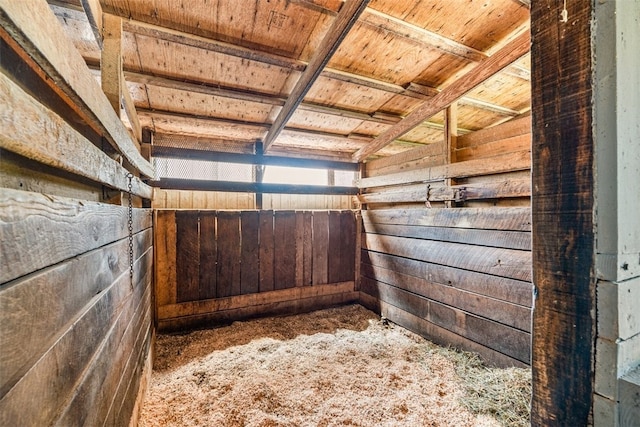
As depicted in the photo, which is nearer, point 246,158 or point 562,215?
point 562,215

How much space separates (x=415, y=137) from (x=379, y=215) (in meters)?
1.28

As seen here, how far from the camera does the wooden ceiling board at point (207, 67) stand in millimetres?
1711

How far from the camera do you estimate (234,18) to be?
5.09 feet

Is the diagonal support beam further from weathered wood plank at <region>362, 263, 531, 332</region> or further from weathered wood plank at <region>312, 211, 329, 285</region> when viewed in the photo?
weathered wood plank at <region>362, 263, 531, 332</region>

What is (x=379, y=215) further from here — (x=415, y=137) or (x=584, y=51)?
(x=584, y=51)

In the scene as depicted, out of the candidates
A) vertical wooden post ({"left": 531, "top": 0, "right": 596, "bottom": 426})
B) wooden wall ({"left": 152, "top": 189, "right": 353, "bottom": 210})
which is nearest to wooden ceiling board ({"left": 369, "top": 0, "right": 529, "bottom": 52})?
vertical wooden post ({"left": 531, "top": 0, "right": 596, "bottom": 426})

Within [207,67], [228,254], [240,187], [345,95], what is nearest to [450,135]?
[345,95]

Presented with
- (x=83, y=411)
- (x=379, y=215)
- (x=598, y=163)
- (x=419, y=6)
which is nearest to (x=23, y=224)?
(x=83, y=411)

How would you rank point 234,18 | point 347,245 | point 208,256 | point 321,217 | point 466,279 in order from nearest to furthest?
point 234,18
point 466,279
point 208,256
point 321,217
point 347,245

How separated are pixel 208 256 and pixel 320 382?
5.12ft

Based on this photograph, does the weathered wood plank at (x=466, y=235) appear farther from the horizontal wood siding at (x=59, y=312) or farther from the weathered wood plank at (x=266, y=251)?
the horizontal wood siding at (x=59, y=312)

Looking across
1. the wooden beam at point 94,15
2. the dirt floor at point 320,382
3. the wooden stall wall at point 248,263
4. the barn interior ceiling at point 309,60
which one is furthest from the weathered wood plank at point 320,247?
the wooden beam at point 94,15

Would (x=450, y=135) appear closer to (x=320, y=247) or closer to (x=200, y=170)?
(x=320, y=247)

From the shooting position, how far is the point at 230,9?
4.91 feet
